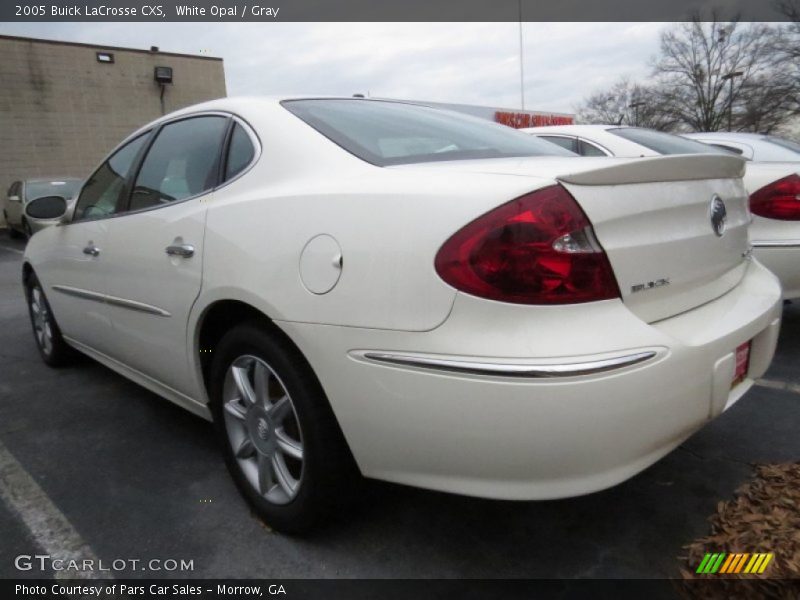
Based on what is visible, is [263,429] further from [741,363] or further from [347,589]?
[741,363]

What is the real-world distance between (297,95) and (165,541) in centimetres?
176

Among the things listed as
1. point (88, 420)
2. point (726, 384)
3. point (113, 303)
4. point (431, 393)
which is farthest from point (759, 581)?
point (88, 420)

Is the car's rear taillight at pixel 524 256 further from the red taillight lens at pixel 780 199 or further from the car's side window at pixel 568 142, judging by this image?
the car's side window at pixel 568 142

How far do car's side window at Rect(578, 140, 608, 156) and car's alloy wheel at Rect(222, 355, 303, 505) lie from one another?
10.5ft

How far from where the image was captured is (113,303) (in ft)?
9.17

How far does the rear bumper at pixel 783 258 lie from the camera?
11.0 ft

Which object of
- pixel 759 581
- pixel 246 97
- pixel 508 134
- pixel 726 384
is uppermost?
pixel 246 97

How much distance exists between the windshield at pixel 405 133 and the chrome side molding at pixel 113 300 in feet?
3.17

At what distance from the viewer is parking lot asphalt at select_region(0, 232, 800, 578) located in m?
1.88

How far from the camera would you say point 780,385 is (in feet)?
10.3

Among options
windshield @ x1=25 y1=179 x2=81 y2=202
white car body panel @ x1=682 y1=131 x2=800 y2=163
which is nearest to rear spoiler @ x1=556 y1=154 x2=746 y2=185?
A: white car body panel @ x1=682 y1=131 x2=800 y2=163

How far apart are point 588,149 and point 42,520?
12.9ft

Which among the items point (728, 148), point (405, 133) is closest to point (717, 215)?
point (405, 133)

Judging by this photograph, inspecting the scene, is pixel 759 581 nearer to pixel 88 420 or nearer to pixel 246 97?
pixel 246 97
